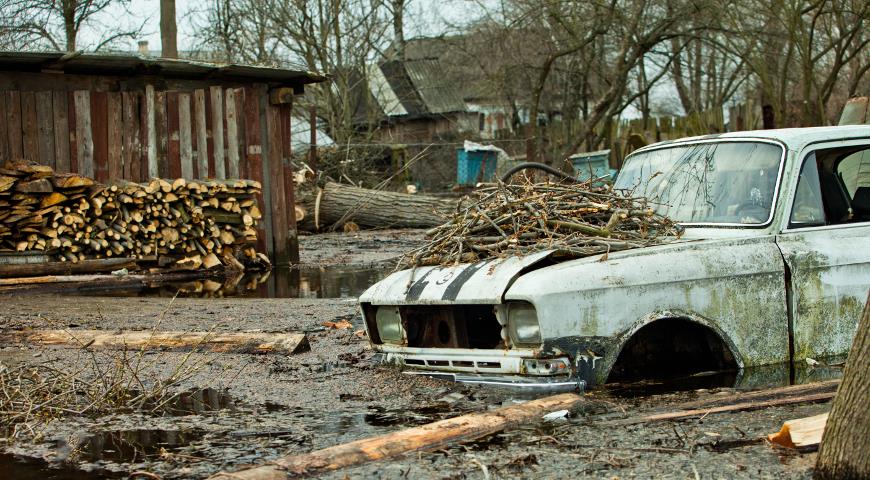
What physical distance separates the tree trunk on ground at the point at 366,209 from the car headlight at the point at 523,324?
1637cm

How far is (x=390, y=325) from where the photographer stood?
602 centimetres

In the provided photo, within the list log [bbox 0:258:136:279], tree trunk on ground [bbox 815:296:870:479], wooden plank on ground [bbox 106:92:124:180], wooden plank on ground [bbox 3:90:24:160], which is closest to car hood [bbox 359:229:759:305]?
tree trunk on ground [bbox 815:296:870:479]

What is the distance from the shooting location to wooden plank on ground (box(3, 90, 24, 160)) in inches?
A: 506

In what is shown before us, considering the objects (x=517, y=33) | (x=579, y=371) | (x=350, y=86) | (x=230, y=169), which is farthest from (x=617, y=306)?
(x=350, y=86)

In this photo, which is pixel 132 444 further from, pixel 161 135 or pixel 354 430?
pixel 161 135

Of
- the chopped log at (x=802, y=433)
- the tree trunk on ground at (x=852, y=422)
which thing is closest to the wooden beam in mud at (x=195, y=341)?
the chopped log at (x=802, y=433)

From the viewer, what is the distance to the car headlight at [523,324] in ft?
16.9

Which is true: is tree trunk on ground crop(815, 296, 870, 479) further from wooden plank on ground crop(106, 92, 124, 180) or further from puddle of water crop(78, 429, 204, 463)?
wooden plank on ground crop(106, 92, 124, 180)

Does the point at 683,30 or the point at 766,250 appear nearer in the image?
the point at 766,250

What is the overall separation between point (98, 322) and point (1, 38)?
776 inches

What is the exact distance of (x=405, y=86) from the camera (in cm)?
4572

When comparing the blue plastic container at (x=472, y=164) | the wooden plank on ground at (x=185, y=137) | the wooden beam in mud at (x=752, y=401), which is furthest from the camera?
the blue plastic container at (x=472, y=164)

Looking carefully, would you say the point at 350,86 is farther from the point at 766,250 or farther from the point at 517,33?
the point at 766,250

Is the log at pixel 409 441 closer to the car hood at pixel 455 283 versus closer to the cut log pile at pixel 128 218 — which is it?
the car hood at pixel 455 283
